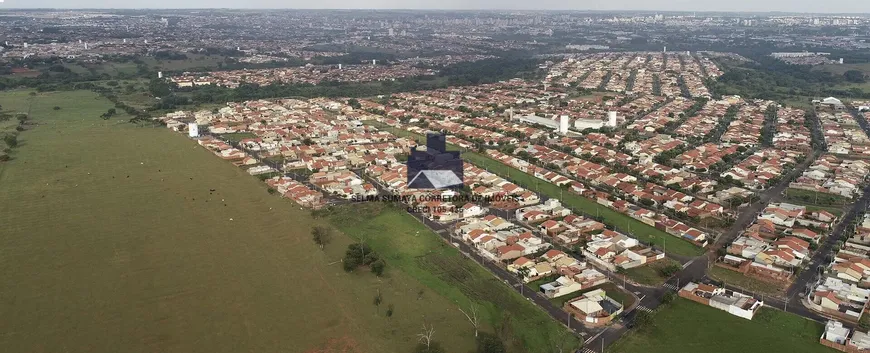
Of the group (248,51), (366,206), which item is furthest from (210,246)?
(248,51)

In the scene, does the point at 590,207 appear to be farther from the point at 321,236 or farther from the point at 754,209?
the point at 321,236

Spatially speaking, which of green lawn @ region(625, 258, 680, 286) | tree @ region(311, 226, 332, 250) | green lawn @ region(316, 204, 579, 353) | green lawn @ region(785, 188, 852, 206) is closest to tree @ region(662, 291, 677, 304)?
green lawn @ region(625, 258, 680, 286)

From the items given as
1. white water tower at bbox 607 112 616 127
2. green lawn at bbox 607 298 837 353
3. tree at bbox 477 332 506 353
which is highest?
white water tower at bbox 607 112 616 127

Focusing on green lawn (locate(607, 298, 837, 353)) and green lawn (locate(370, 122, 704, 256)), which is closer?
green lawn (locate(607, 298, 837, 353))

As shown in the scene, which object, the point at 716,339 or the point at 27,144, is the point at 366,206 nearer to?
the point at 716,339

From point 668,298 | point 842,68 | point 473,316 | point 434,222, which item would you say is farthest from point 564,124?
point 842,68

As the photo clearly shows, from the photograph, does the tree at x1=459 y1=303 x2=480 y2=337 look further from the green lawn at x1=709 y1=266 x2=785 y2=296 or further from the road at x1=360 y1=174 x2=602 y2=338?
the green lawn at x1=709 y1=266 x2=785 y2=296

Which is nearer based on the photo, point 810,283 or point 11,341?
point 11,341
